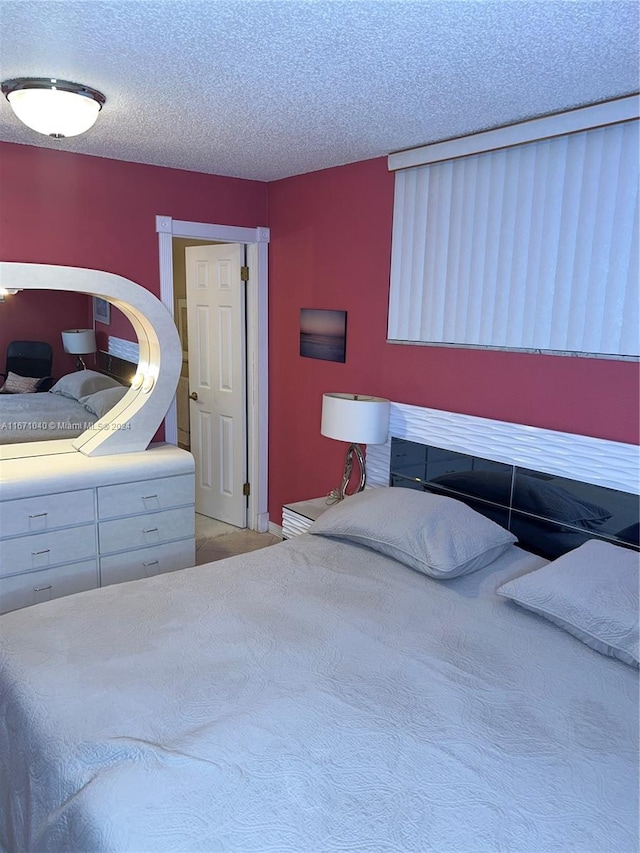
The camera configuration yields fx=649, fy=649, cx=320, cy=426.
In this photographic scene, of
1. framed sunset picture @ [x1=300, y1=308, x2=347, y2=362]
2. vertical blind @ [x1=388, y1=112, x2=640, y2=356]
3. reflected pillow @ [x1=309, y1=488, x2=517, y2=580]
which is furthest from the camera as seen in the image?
framed sunset picture @ [x1=300, y1=308, x2=347, y2=362]

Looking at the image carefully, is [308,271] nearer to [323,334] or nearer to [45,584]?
[323,334]

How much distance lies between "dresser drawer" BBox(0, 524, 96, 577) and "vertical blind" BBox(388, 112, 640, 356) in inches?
73.3

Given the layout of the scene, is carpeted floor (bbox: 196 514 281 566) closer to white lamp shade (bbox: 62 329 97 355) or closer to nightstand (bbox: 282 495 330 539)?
nightstand (bbox: 282 495 330 539)

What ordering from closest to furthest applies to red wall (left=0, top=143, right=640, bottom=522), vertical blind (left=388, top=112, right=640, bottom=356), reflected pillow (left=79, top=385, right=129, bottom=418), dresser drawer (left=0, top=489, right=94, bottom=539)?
vertical blind (left=388, top=112, right=640, bottom=356)
red wall (left=0, top=143, right=640, bottom=522)
dresser drawer (left=0, top=489, right=94, bottom=539)
reflected pillow (left=79, top=385, right=129, bottom=418)

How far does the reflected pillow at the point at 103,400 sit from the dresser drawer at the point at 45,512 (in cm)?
54

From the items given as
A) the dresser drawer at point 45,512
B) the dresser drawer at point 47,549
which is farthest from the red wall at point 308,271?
the dresser drawer at point 47,549

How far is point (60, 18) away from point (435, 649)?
82.0 inches

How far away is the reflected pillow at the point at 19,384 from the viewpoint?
3.25 m

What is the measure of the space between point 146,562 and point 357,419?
1347mm

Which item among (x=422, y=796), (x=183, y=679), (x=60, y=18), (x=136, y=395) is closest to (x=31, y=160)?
(x=136, y=395)

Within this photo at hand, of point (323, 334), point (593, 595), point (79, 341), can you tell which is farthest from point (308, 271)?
point (593, 595)

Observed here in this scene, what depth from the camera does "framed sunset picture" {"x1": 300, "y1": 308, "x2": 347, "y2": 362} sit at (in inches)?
145

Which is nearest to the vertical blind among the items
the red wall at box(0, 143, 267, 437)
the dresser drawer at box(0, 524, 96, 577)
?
the red wall at box(0, 143, 267, 437)

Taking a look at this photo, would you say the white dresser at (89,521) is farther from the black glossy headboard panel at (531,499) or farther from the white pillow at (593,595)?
the white pillow at (593,595)
